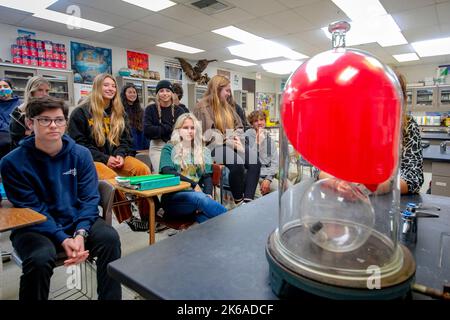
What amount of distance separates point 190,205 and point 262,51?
6032 millimetres

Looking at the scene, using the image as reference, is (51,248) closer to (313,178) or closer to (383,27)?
(313,178)

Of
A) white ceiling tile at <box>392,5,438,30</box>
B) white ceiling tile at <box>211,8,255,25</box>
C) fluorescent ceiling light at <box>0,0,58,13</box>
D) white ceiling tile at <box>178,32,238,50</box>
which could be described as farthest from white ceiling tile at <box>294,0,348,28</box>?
fluorescent ceiling light at <box>0,0,58,13</box>

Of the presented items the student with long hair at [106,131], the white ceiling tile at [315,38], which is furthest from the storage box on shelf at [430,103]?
the student with long hair at [106,131]

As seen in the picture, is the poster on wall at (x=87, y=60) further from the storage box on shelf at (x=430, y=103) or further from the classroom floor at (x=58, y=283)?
the storage box on shelf at (x=430, y=103)

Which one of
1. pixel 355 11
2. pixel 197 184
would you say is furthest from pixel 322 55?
pixel 355 11

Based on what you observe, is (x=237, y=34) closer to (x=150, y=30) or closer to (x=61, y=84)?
(x=150, y=30)

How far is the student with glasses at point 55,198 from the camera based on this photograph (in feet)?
4.49

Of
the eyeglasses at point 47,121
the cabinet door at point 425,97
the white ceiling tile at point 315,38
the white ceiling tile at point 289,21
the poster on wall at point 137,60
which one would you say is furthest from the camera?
the cabinet door at point 425,97

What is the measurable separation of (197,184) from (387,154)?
1847 millimetres

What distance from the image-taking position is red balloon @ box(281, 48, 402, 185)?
1.51 ft

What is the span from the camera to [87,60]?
5.92 metres

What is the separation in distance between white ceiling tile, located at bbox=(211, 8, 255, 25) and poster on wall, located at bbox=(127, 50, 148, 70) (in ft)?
9.41

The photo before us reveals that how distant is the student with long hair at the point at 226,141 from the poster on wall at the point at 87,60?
4.16 m

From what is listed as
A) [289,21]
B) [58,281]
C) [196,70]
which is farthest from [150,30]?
[58,281]
